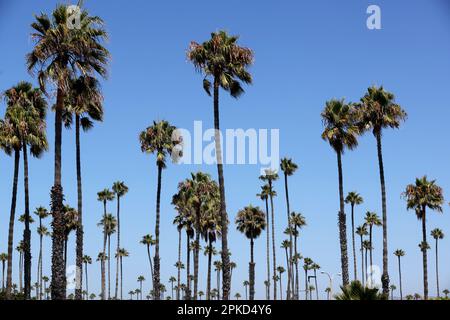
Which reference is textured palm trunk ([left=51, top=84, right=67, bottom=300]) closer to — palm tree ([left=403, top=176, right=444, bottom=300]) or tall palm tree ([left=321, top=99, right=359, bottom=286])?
tall palm tree ([left=321, top=99, right=359, bottom=286])

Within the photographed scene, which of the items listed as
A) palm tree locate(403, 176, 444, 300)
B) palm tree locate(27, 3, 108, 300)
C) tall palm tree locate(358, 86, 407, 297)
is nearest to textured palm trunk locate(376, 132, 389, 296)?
tall palm tree locate(358, 86, 407, 297)

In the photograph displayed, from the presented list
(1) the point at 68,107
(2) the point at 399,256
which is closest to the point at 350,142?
(1) the point at 68,107

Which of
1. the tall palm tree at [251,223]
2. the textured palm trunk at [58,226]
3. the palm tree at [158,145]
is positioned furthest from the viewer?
the tall palm tree at [251,223]

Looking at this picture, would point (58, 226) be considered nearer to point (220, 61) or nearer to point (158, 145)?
point (220, 61)

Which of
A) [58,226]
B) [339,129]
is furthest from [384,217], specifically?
[58,226]

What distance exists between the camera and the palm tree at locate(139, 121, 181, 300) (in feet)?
189

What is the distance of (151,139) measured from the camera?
59219 millimetres

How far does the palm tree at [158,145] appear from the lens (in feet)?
189

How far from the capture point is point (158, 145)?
58.7m

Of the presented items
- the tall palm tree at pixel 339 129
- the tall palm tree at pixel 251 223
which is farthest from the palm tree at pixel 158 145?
the tall palm tree at pixel 251 223

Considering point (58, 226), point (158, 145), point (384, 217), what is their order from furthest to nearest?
point (158, 145) < point (384, 217) < point (58, 226)

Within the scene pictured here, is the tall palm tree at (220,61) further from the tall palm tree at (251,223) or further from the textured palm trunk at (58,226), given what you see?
the tall palm tree at (251,223)

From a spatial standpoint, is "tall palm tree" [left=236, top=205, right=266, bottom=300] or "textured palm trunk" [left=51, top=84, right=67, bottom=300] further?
"tall palm tree" [left=236, top=205, right=266, bottom=300]
